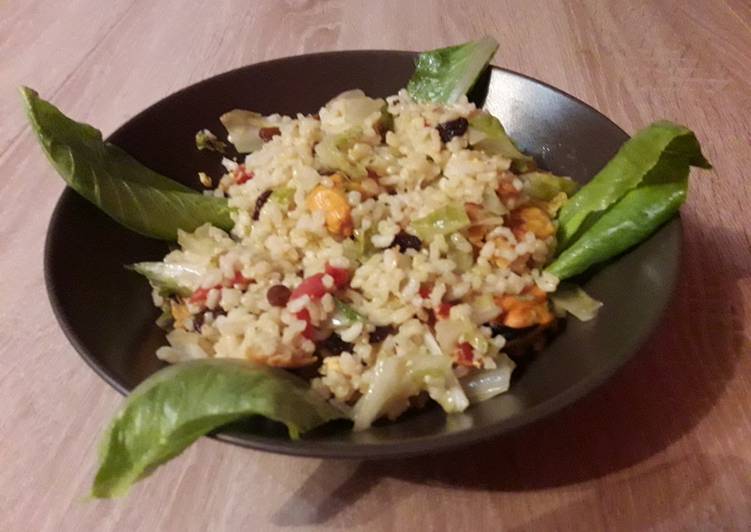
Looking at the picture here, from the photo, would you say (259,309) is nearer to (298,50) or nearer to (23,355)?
(23,355)

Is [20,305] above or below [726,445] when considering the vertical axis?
below

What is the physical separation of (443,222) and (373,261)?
15 cm

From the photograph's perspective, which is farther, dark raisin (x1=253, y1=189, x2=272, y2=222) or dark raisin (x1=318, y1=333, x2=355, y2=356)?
dark raisin (x1=253, y1=189, x2=272, y2=222)

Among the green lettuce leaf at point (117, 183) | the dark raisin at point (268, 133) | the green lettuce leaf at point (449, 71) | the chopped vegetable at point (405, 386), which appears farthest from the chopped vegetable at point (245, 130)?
the chopped vegetable at point (405, 386)

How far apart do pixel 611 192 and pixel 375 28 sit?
1.31 meters

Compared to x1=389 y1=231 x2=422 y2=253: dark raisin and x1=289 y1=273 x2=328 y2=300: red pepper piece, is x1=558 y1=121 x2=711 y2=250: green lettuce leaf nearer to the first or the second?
x1=389 y1=231 x2=422 y2=253: dark raisin

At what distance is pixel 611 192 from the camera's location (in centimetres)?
137

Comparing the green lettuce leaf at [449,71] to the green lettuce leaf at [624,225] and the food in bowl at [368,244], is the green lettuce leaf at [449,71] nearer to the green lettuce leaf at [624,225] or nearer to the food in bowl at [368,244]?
the food in bowl at [368,244]

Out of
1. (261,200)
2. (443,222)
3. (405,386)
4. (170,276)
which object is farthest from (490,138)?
(170,276)

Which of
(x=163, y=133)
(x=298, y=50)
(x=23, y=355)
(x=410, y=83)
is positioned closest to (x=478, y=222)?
(x=410, y=83)

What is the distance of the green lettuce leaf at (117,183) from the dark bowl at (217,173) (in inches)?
1.7

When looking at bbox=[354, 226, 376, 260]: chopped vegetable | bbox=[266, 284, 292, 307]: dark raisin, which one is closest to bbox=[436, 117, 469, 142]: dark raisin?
bbox=[354, 226, 376, 260]: chopped vegetable

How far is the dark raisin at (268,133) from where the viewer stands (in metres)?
1.66

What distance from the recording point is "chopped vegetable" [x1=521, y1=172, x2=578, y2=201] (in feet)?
4.91
